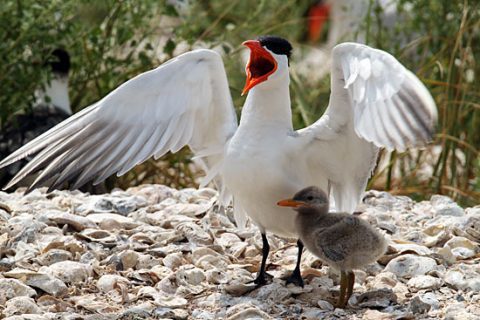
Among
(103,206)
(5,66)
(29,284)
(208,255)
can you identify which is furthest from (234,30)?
(29,284)

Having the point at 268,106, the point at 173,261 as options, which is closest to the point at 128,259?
the point at 173,261

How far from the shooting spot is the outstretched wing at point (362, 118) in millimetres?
3385

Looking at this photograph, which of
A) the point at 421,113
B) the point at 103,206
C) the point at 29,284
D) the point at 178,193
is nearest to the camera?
the point at 421,113

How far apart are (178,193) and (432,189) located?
162 centimetres

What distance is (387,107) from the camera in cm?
347

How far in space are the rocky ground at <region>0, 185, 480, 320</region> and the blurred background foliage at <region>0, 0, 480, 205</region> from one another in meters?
1.10

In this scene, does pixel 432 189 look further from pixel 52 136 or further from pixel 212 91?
pixel 52 136

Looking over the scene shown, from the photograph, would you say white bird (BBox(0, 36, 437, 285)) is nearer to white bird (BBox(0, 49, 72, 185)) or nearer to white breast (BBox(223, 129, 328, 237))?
white breast (BBox(223, 129, 328, 237))

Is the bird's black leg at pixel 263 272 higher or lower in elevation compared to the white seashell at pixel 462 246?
higher

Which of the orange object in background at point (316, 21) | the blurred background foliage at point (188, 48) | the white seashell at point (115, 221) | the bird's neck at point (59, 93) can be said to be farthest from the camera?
the orange object in background at point (316, 21)

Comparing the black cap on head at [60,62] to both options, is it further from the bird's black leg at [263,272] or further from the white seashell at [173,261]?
the bird's black leg at [263,272]

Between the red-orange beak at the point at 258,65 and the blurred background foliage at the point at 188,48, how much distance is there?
1841mm

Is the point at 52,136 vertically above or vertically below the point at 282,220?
above

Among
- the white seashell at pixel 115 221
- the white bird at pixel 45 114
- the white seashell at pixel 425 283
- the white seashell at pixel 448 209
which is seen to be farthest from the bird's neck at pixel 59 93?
the white seashell at pixel 425 283
